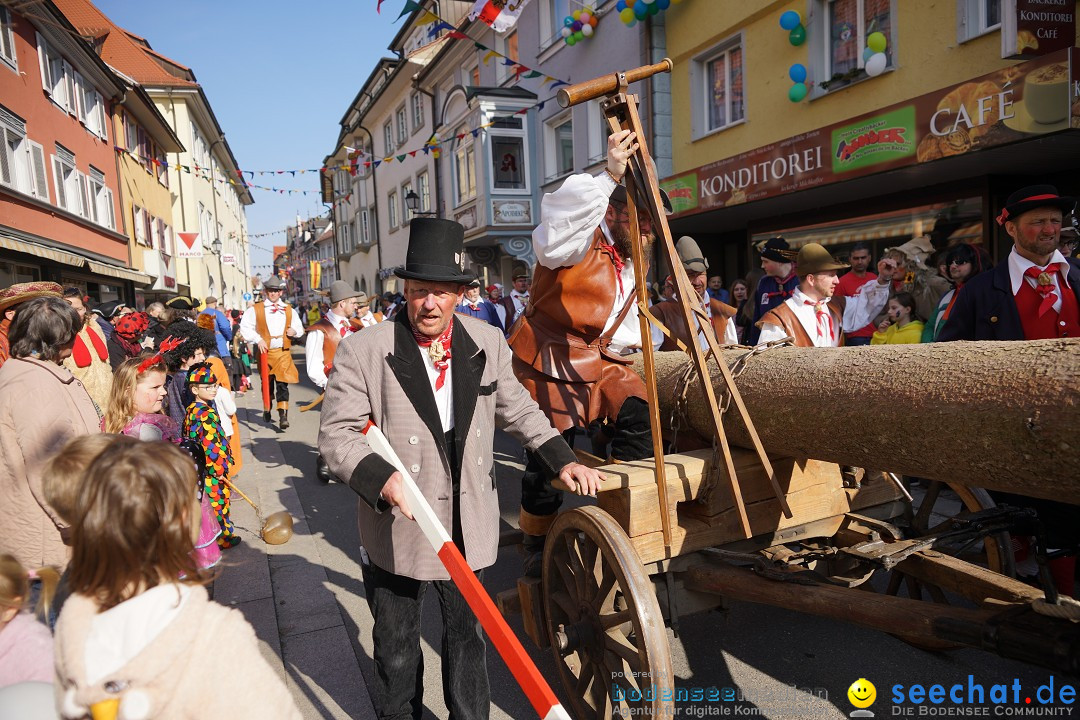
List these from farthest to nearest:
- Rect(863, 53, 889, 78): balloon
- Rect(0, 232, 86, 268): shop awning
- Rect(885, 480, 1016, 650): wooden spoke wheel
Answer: Rect(0, 232, 86, 268): shop awning, Rect(863, 53, 889, 78): balloon, Rect(885, 480, 1016, 650): wooden spoke wheel

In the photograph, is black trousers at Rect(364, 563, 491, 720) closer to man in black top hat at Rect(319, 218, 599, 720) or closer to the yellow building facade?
man in black top hat at Rect(319, 218, 599, 720)

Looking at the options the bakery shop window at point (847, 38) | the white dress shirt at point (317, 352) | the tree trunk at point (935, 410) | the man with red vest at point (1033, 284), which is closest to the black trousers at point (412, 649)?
the tree trunk at point (935, 410)

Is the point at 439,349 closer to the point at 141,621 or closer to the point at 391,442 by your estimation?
the point at 391,442

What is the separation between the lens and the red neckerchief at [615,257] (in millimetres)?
3002

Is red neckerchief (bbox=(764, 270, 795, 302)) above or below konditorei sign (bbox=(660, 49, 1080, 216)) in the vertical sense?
below

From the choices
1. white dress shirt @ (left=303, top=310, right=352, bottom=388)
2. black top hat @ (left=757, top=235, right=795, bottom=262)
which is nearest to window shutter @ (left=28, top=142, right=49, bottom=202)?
white dress shirt @ (left=303, top=310, right=352, bottom=388)

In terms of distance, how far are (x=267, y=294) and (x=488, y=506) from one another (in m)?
7.75

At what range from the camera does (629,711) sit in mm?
2137

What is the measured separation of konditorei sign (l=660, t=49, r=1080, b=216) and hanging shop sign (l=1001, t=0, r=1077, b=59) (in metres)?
0.46

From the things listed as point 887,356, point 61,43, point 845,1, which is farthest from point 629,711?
point 61,43

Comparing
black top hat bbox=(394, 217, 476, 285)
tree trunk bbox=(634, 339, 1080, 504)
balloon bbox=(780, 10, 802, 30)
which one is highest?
balloon bbox=(780, 10, 802, 30)

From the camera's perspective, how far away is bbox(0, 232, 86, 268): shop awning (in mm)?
9910

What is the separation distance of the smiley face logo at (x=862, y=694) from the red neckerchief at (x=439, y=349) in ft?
6.58

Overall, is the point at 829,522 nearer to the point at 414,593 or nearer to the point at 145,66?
the point at 414,593
